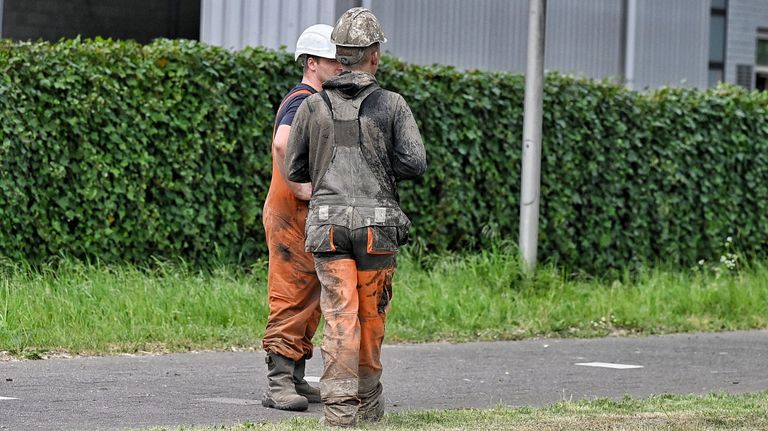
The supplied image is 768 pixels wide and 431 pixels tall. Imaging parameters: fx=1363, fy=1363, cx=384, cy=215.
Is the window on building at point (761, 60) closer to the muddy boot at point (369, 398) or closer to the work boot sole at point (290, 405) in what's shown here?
the work boot sole at point (290, 405)

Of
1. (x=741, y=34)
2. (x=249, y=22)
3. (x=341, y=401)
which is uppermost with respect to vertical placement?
(x=741, y=34)

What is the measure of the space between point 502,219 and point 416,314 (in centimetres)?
267

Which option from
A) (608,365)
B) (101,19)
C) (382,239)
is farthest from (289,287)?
(101,19)

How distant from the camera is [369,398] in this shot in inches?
235

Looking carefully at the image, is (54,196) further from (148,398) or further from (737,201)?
(737,201)

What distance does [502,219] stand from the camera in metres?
12.9

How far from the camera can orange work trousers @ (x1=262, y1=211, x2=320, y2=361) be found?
6484 mm

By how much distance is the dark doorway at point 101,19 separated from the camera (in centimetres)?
1734

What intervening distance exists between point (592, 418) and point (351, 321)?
1.22 metres

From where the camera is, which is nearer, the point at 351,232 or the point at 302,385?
the point at 351,232

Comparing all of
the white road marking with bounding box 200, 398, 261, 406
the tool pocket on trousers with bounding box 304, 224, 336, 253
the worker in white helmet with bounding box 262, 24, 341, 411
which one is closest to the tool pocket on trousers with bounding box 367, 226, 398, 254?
the tool pocket on trousers with bounding box 304, 224, 336, 253

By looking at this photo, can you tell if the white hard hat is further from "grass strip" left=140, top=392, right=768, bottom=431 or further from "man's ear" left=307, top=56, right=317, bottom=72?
"grass strip" left=140, top=392, right=768, bottom=431

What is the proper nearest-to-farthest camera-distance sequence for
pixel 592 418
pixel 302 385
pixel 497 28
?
pixel 592 418
pixel 302 385
pixel 497 28

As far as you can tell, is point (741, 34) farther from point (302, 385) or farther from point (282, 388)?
point (282, 388)
